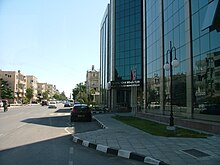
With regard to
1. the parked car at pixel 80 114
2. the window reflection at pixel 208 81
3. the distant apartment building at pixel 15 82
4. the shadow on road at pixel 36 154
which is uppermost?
the distant apartment building at pixel 15 82

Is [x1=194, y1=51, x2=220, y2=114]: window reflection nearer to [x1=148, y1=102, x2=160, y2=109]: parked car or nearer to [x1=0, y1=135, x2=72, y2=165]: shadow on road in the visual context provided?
[x1=0, y1=135, x2=72, y2=165]: shadow on road

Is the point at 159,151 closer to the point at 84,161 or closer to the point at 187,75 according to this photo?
the point at 84,161

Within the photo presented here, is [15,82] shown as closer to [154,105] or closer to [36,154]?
[154,105]

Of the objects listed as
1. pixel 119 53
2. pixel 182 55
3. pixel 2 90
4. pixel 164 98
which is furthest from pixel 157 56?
pixel 2 90

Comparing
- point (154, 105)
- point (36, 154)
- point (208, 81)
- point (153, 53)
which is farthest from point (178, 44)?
point (36, 154)

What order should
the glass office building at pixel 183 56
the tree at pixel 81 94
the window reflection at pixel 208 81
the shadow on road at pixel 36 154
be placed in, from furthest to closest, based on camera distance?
1. the tree at pixel 81 94
2. the glass office building at pixel 183 56
3. the window reflection at pixel 208 81
4. the shadow on road at pixel 36 154

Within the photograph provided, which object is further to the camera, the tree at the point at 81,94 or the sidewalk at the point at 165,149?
the tree at the point at 81,94

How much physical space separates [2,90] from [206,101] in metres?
83.9

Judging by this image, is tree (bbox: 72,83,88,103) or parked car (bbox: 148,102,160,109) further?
tree (bbox: 72,83,88,103)

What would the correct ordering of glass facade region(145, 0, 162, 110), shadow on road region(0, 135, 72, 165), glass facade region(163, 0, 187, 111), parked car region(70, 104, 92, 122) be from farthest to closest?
glass facade region(145, 0, 162, 110), parked car region(70, 104, 92, 122), glass facade region(163, 0, 187, 111), shadow on road region(0, 135, 72, 165)

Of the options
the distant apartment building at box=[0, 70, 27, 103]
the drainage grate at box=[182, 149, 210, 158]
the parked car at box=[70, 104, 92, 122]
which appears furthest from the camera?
the distant apartment building at box=[0, 70, 27, 103]

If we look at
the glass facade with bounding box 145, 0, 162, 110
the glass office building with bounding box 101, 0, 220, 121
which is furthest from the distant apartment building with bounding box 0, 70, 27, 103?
the glass office building with bounding box 101, 0, 220, 121

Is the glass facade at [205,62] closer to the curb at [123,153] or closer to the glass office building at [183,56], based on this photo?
the glass office building at [183,56]

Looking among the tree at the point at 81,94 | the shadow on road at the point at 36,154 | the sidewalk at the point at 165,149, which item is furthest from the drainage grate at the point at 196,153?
the tree at the point at 81,94
